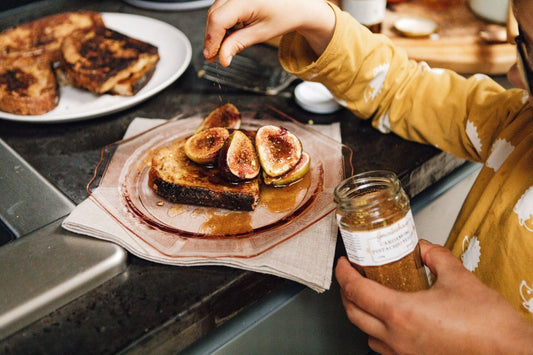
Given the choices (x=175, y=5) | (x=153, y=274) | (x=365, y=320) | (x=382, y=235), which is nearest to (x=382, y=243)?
(x=382, y=235)

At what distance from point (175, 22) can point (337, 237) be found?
1261 mm

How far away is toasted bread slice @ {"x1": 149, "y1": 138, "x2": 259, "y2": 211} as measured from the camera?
895mm

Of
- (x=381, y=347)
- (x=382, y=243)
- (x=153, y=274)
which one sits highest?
(x=382, y=243)

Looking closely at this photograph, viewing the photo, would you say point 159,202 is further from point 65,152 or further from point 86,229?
point 65,152

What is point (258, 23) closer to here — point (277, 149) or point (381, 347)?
point (277, 149)

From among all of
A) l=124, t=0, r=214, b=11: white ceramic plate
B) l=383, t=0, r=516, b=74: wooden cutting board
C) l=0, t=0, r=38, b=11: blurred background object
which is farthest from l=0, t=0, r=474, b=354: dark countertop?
l=0, t=0, r=38, b=11: blurred background object

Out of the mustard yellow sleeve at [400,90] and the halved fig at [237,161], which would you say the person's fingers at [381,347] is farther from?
the mustard yellow sleeve at [400,90]

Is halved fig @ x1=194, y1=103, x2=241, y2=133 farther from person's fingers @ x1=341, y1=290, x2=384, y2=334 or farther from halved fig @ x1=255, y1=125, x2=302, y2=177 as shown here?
person's fingers @ x1=341, y1=290, x2=384, y2=334

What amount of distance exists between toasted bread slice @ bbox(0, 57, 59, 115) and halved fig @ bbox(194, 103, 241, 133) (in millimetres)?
475

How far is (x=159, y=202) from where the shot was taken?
0.93m

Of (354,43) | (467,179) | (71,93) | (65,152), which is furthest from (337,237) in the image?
(71,93)

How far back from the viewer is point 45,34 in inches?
60.6

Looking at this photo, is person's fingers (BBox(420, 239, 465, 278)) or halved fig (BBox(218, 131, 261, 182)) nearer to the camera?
person's fingers (BBox(420, 239, 465, 278))

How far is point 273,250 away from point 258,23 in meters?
0.46
